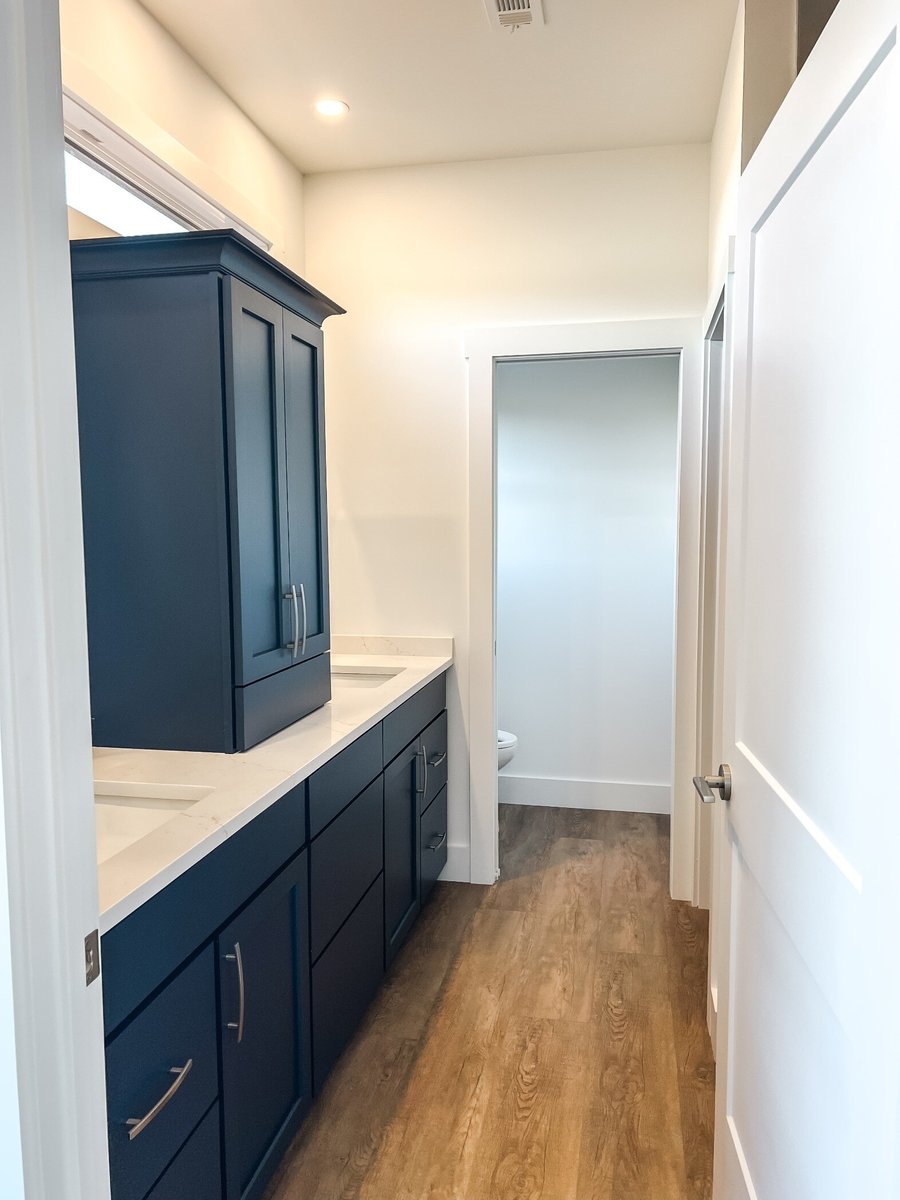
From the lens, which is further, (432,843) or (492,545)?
(492,545)

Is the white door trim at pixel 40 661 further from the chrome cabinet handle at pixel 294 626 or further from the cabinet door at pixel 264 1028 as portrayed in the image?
the chrome cabinet handle at pixel 294 626

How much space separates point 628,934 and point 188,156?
275cm

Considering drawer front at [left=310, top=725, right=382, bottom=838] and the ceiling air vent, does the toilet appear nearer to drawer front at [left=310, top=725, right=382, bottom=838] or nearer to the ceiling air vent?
drawer front at [left=310, top=725, right=382, bottom=838]

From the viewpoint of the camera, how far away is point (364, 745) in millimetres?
2199

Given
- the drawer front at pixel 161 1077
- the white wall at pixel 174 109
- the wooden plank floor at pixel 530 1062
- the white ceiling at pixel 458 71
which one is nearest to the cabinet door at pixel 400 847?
the wooden plank floor at pixel 530 1062

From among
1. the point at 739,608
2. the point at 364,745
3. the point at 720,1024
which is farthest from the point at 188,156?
the point at 720,1024

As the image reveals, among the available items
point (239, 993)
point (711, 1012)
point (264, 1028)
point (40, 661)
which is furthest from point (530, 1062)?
point (40, 661)

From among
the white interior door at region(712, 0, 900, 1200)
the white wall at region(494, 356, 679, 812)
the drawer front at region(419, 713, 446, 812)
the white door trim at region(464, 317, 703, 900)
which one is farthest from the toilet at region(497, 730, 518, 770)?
the white interior door at region(712, 0, 900, 1200)

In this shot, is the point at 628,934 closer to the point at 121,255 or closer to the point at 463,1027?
the point at 463,1027

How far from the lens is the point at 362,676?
10.1 feet

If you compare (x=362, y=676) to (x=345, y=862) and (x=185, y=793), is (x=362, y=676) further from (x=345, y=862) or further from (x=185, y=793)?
(x=185, y=793)

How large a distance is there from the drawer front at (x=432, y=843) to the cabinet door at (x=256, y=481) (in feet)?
3.46

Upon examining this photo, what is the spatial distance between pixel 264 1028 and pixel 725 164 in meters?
2.45

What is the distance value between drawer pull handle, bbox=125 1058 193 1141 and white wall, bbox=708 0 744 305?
1.97 m
